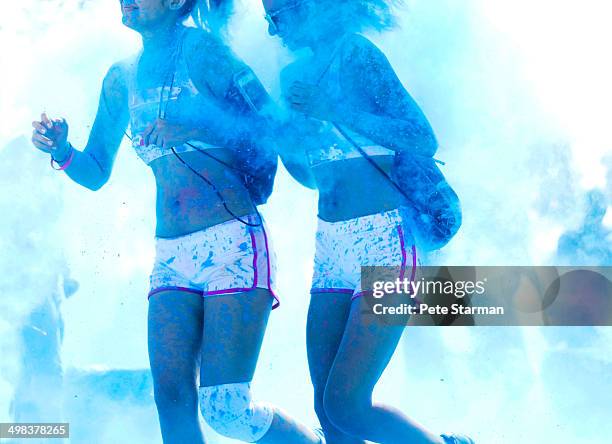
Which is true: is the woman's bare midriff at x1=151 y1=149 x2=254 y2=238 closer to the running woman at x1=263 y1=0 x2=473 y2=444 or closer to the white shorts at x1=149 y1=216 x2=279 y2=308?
the white shorts at x1=149 y1=216 x2=279 y2=308

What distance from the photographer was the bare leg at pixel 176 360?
243 cm

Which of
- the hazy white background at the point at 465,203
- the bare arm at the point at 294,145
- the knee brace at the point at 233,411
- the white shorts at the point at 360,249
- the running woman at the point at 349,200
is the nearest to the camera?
the knee brace at the point at 233,411

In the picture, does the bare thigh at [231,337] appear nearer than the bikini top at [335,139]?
Yes

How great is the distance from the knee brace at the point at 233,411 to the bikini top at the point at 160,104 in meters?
0.78

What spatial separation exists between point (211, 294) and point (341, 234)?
483 mm

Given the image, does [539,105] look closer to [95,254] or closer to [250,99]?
[250,99]

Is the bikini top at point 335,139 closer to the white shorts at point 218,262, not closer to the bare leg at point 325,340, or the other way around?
the white shorts at point 218,262

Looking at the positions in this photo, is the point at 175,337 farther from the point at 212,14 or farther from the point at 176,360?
the point at 212,14

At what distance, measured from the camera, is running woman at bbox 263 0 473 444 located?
8.16 ft

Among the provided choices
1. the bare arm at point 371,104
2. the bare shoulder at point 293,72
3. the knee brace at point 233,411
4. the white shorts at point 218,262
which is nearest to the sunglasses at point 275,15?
the bare shoulder at point 293,72

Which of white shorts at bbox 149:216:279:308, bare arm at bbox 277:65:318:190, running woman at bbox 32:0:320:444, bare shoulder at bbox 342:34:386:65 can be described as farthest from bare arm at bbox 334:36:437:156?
white shorts at bbox 149:216:279:308

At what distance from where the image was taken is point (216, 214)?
256 centimetres

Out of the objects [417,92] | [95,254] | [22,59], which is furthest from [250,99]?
[22,59]

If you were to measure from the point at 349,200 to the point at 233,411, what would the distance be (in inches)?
30.9
